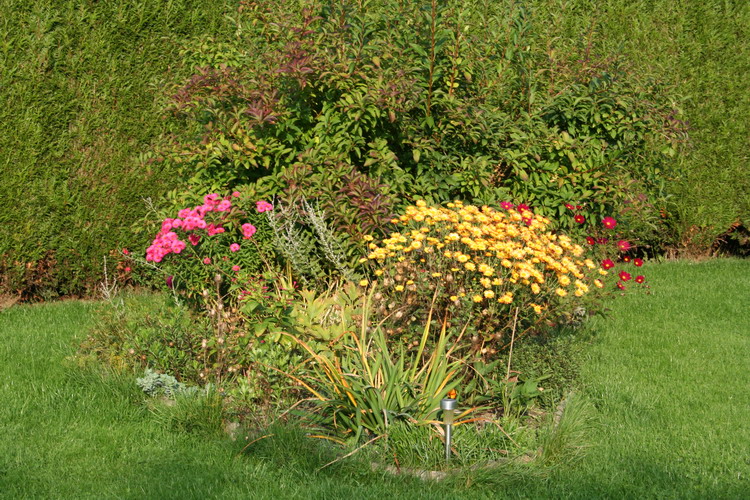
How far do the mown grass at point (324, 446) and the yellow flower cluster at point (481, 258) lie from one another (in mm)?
752

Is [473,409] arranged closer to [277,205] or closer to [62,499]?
[62,499]

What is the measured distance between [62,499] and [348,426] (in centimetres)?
138

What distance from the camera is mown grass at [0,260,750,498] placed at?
12.1 feet

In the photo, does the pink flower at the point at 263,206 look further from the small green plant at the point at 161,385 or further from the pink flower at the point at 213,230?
the small green plant at the point at 161,385

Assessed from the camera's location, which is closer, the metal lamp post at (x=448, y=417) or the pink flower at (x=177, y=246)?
the metal lamp post at (x=448, y=417)

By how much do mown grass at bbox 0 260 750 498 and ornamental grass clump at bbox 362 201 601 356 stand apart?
0.66m

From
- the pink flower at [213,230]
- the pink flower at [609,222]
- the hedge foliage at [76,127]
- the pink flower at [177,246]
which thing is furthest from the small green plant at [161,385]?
the pink flower at [609,222]

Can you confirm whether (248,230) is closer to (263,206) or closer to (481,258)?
(263,206)

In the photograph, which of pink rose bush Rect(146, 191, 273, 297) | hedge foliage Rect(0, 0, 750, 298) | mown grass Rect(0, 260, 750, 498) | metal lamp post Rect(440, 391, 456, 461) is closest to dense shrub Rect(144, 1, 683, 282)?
hedge foliage Rect(0, 0, 750, 298)

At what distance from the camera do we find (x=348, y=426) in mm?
4137

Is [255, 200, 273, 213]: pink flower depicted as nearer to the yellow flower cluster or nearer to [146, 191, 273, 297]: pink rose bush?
[146, 191, 273, 297]: pink rose bush

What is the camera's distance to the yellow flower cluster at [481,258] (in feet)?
14.9

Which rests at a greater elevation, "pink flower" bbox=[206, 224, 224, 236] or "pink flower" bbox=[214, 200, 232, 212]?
"pink flower" bbox=[214, 200, 232, 212]

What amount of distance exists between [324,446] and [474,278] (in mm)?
1408
